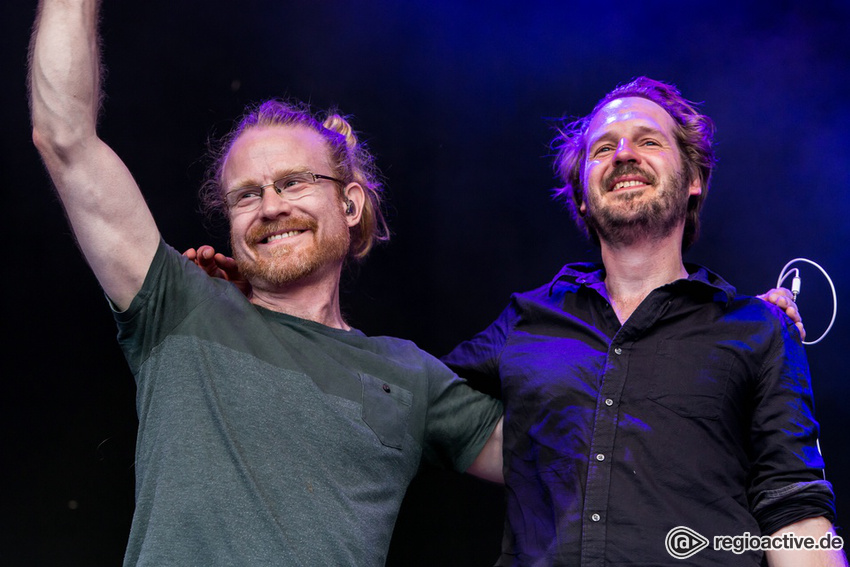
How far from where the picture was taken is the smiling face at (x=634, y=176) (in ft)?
7.98

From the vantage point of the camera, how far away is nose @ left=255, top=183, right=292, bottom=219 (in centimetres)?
239

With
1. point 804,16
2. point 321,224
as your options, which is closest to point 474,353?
point 321,224

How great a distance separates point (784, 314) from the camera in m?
2.31

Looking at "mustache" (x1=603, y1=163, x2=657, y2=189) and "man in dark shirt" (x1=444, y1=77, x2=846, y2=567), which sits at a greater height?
Answer: "mustache" (x1=603, y1=163, x2=657, y2=189)

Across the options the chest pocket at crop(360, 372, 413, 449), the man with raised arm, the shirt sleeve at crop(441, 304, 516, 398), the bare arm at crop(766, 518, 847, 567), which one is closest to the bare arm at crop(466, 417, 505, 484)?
the man with raised arm

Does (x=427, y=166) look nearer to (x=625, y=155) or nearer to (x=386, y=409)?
(x=625, y=155)

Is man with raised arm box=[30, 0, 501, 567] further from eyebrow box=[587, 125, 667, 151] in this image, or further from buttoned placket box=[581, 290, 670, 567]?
eyebrow box=[587, 125, 667, 151]

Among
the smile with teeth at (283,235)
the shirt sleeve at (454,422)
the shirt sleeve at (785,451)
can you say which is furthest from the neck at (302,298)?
the shirt sleeve at (785,451)

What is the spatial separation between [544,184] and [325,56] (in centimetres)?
95

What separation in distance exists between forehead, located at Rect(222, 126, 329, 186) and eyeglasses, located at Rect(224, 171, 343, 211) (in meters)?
0.02

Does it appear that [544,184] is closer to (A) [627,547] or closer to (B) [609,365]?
(B) [609,365]

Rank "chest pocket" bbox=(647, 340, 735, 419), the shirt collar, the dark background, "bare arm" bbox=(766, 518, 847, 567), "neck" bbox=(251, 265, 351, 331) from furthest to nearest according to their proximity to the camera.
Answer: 1. the dark background
2. "neck" bbox=(251, 265, 351, 331)
3. the shirt collar
4. "chest pocket" bbox=(647, 340, 735, 419)
5. "bare arm" bbox=(766, 518, 847, 567)

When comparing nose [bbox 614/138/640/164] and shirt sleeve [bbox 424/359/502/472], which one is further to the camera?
nose [bbox 614/138/640/164]

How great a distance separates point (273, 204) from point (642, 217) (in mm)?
990
